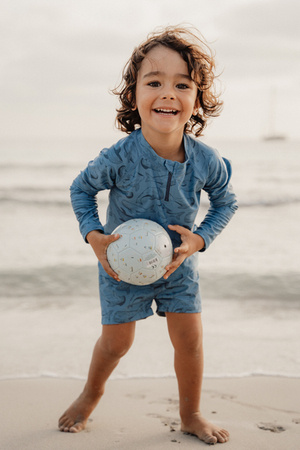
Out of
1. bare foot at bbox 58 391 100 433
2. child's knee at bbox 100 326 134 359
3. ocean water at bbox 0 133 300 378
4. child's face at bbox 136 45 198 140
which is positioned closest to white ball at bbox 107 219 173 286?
child's knee at bbox 100 326 134 359

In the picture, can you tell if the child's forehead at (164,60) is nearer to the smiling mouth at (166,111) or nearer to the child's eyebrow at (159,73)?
the child's eyebrow at (159,73)

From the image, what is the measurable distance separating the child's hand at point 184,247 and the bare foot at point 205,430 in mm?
836

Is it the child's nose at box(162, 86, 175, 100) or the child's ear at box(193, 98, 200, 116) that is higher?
the child's ear at box(193, 98, 200, 116)

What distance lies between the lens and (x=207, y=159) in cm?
275

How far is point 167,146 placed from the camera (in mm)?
2732

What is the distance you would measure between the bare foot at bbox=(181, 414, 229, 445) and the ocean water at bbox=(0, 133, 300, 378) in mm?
858

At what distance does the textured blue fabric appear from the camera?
265cm

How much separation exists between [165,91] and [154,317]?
273cm

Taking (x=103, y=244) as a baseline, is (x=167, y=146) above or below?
above

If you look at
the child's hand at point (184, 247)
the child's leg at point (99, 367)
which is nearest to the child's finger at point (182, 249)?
the child's hand at point (184, 247)

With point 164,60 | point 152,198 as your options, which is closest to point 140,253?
point 152,198

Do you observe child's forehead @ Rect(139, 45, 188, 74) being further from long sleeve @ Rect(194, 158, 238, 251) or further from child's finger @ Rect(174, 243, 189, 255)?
child's finger @ Rect(174, 243, 189, 255)

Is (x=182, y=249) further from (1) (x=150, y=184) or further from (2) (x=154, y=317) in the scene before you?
(2) (x=154, y=317)

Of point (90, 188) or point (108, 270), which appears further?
point (90, 188)
